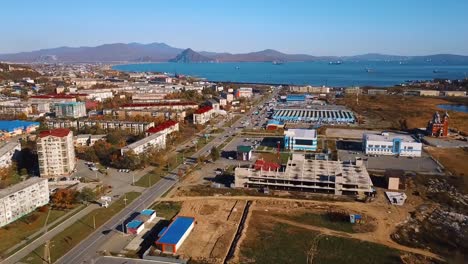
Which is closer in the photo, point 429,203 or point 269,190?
point 429,203

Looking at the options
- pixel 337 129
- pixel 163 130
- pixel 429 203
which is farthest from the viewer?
pixel 337 129

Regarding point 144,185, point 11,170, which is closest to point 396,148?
point 144,185

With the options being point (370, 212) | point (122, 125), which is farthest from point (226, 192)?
point (122, 125)

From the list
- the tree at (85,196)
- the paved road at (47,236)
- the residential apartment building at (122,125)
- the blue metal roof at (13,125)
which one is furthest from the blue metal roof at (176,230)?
the blue metal roof at (13,125)

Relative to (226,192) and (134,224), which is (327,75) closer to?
(226,192)

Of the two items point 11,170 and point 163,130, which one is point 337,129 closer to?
point 163,130

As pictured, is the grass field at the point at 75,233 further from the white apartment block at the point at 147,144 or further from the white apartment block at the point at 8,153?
the white apartment block at the point at 8,153

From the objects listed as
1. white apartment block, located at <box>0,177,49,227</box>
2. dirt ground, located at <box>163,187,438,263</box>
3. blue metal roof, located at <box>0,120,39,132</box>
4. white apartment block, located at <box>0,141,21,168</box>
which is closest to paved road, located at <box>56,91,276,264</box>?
dirt ground, located at <box>163,187,438,263</box>
